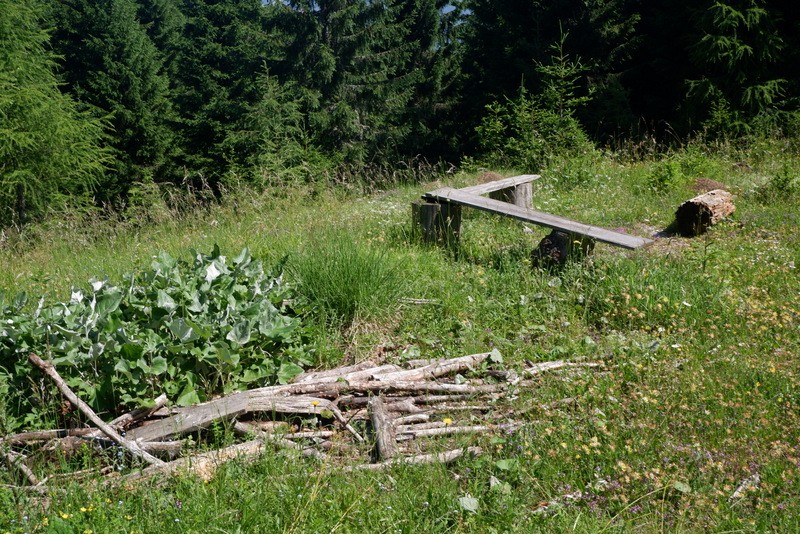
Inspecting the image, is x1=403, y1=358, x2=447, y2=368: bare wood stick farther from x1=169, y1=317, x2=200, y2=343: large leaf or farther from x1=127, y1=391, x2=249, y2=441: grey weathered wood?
x1=169, y1=317, x2=200, y2=343: large leaf

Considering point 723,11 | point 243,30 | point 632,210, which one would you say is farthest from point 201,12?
point 632,210

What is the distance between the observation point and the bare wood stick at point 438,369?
13.9 ft

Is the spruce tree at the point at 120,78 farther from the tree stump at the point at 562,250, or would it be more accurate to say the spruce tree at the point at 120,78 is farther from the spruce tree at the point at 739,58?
the tree stump at the point at 562,250

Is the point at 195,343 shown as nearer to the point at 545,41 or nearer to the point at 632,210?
the point at 632,210

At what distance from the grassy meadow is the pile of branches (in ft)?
0.34

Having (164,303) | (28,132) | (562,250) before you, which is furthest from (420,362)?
(28,132)

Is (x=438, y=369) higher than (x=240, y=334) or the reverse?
the reverse

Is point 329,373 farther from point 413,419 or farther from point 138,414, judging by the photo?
point 138,414

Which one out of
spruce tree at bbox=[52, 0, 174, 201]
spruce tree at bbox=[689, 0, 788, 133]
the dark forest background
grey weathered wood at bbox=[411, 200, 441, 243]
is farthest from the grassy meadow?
spruce tree at bbox=[52, 0, 174, 201]

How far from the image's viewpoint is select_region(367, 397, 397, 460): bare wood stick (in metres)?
3.44

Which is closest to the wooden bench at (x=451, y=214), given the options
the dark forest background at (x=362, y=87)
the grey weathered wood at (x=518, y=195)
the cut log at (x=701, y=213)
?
the grey weathered wood at (x=518, y=195)

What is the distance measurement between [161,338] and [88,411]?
2.26ft

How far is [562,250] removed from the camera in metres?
6.16

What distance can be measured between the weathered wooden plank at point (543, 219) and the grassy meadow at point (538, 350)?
21 centimetres
